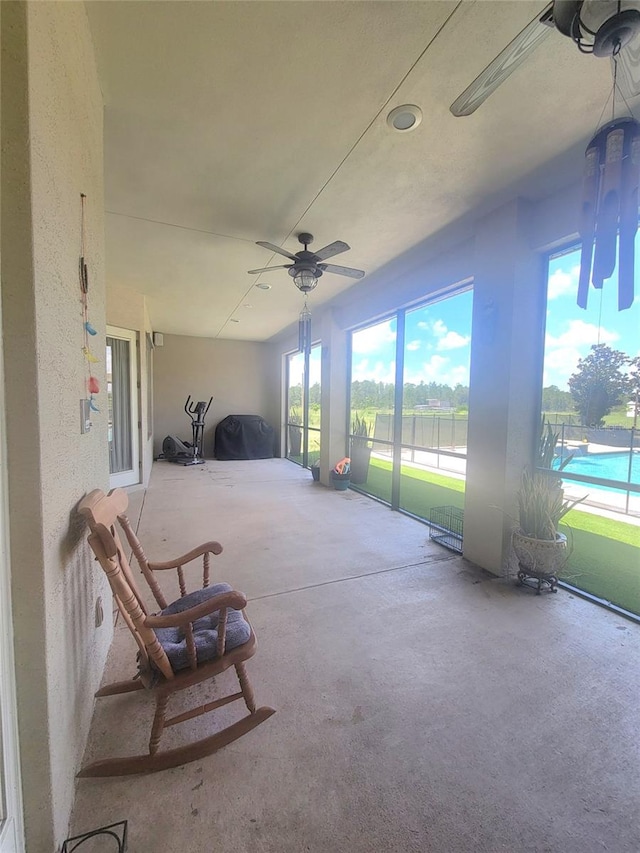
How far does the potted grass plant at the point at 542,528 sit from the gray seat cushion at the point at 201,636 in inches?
85.3

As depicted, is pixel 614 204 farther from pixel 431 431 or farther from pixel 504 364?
pixel 431 431

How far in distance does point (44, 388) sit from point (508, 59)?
184 cm

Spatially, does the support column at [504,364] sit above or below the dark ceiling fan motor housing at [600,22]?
below

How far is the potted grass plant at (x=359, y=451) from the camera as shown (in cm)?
557

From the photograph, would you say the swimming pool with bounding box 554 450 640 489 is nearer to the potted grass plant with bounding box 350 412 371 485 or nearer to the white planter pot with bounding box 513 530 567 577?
the white planter pot with bounding box 513 530 567 577

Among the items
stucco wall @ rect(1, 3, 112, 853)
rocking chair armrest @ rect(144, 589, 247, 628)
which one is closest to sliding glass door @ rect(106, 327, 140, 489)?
stucco wall @ rect(1, 3, 112, 853)

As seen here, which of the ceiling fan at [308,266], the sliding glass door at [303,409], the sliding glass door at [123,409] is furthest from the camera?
the sliding glass door at [303,409]

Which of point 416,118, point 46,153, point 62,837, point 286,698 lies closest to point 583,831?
point 286,698

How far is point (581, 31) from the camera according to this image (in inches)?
49.1

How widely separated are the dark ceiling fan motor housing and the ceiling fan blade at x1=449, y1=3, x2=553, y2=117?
0.07 m

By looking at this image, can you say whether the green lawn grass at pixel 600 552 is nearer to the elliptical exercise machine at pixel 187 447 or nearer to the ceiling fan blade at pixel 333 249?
the ceiling fan blade at pixel 333 249

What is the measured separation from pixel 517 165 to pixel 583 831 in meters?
3.24

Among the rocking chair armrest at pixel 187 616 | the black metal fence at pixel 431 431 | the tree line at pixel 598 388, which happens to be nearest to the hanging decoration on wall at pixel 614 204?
the tree line at pixel 598 388

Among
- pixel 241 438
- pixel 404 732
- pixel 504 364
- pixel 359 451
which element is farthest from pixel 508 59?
pixel 241 438
